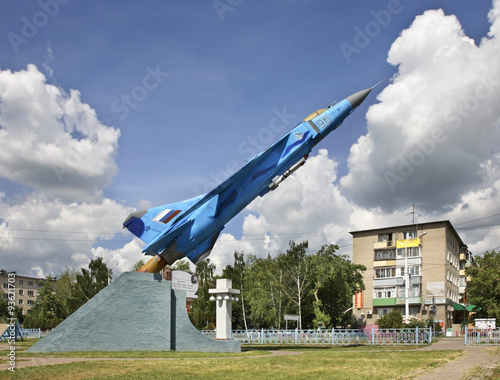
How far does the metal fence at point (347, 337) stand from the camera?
28.6 meters

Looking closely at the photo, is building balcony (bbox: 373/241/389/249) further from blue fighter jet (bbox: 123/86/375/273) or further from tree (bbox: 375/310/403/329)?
blue fighter jet (bbox: 123/86/375/273)

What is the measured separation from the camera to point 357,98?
81.9 feet

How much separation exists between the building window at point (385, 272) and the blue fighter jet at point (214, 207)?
39.7 m

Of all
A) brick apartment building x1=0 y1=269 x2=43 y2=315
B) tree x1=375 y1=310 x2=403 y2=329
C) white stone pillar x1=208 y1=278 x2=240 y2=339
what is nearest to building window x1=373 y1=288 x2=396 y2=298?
tree x1=375 y1=310 x2=403 y2=329

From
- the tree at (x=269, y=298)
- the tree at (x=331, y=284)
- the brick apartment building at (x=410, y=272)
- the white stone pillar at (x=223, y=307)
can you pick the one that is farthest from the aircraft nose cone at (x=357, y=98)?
the brick apartment building at (x=410, y=272)

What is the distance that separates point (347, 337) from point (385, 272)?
31015 millimetres

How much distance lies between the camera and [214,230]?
75.2 feet

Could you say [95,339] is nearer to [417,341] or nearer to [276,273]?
[417,341]

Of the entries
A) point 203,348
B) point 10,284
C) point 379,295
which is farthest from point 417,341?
point 379,295

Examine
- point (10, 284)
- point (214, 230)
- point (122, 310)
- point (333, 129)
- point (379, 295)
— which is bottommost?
point (379, 295)

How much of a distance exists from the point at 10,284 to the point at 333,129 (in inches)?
681

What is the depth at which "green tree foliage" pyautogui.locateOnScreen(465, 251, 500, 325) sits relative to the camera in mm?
49281

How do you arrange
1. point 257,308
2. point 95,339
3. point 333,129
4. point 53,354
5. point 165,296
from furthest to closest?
point 257,308
point 333,129
point 165,296
point 95,339
point 53,354

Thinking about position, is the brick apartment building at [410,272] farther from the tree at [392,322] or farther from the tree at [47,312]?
the tree at [47,312]
